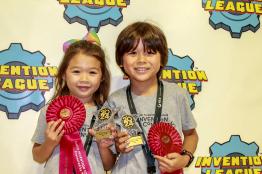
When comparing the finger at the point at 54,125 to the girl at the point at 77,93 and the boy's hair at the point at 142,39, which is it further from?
the boy's hair at the point at 142,39

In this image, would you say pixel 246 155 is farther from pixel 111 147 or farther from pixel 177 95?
pixel 111 147

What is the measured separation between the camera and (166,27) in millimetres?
1668

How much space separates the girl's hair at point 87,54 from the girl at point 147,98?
74mm

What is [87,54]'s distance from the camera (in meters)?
1.30

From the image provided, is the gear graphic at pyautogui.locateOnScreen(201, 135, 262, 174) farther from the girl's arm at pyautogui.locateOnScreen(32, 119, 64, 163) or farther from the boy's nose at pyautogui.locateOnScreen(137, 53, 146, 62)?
the girl's arm at pyautogui.locateOnScreen(32, 119, 64, 163)

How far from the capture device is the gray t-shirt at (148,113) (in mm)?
1211

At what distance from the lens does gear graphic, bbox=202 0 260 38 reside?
67.5 inches

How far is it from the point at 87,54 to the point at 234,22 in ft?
2.70

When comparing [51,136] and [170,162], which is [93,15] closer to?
[51,136]

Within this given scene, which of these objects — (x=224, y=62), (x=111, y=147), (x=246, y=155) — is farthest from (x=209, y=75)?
(x=111, y=147)

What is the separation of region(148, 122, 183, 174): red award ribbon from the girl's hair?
0.27 meters

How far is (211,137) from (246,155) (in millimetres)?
202

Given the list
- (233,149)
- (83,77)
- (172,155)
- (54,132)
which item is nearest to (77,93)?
(83,77)

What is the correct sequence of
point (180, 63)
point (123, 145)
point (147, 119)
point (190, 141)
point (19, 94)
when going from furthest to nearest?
point (180, 63)
point (19, 94)
point (190, 141)
point (147, 119)
point (123, 145)
